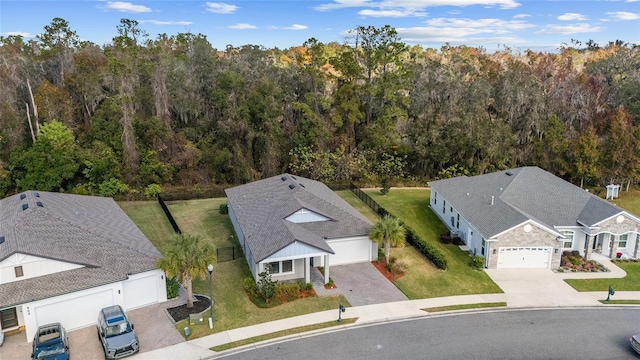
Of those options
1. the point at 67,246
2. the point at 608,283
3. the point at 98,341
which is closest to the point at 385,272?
the point at 608,283

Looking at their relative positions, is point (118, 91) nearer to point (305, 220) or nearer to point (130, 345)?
point (305, 220)

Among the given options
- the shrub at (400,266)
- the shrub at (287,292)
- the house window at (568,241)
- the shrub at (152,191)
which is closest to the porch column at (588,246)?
the house window at (568,241)

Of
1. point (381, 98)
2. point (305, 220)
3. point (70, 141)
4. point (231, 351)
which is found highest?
point (381, 98)

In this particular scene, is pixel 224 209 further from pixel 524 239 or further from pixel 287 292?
pixel 524 239

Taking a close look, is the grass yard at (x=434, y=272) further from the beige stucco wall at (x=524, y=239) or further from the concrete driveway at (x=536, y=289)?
the beige stucco wall at (x=524, y=239)

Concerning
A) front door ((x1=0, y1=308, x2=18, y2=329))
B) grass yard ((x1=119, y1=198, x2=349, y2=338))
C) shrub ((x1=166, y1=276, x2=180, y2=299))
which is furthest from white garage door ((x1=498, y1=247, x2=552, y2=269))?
front door ((x1=0, y1=308, x2=18, y2=329))

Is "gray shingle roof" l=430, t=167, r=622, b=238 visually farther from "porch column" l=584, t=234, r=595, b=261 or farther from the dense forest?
the dense forest

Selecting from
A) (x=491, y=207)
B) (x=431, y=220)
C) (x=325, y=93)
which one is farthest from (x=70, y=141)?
(x=491, y=207)
